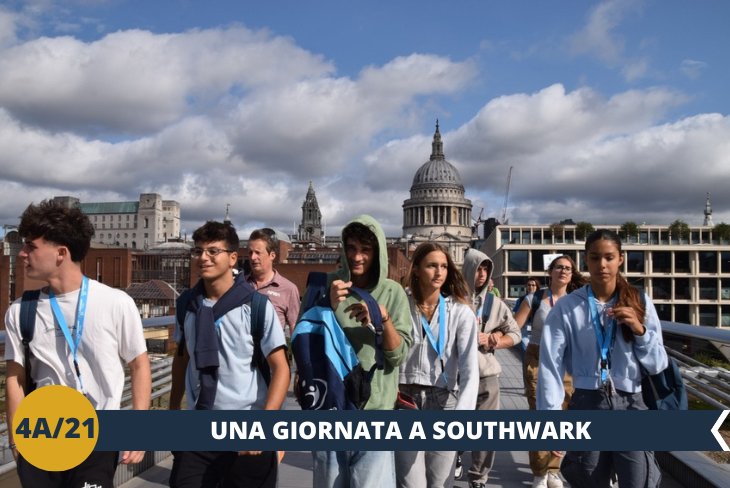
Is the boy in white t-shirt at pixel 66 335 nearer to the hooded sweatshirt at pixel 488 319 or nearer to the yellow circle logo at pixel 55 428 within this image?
the yellow circle logo at pixel 55 428

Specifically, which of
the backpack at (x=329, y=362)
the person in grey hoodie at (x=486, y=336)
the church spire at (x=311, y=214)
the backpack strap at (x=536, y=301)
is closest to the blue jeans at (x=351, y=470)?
the backpack at (x=329, y=362)

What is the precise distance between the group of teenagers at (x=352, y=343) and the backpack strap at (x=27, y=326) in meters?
0.03

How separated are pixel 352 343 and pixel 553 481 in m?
2.84

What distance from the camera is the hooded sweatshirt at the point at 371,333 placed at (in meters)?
3.04

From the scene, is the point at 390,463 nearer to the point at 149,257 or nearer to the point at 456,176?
the point at 149,257

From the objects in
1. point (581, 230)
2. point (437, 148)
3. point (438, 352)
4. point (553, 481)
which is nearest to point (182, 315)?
point (438, 352)

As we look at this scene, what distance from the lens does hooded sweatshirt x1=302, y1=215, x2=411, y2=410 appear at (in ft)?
9.98

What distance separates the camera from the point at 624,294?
3484mm

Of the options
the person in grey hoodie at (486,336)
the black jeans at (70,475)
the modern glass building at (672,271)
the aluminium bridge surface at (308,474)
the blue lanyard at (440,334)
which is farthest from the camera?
the modern glass building at (672,271)

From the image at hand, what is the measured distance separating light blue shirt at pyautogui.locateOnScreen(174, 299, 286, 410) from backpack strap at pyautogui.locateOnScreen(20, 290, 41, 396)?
0.78 m

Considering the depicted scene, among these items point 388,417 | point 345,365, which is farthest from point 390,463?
point 345,365

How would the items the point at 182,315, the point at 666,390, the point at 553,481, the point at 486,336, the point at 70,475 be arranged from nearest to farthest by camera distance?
the point at 70,475, the point at 666,390, the point at 182,315, the point at 486,336, the point at 553,481

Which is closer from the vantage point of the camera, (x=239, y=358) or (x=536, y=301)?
(x=239, y=358)

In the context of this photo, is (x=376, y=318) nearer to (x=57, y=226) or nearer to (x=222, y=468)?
(x=222, y=468)
